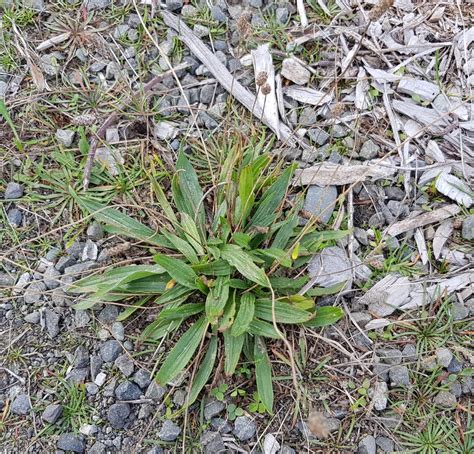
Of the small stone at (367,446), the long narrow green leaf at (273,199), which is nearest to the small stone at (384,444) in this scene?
the small stone at (367,446)

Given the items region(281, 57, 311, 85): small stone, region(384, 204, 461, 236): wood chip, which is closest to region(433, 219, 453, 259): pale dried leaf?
region(384, 204, 461, 236): wood chip

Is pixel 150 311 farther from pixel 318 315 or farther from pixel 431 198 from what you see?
→ pixel 431 198

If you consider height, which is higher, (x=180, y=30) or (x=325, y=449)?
(x=180, y=30)

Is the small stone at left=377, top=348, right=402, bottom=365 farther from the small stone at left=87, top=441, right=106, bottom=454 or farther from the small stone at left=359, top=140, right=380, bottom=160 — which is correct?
the small stone at left=87, top=441, right=106, bottom=454

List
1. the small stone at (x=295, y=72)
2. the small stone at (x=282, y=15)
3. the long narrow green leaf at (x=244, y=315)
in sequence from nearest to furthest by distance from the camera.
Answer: the long narrow green leaf at (x=244, y=315) → the small stone at (x=295, y=72) → the small stone at (x=282, y=15)

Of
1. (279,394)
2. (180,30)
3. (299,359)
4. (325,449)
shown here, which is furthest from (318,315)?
(180,30)

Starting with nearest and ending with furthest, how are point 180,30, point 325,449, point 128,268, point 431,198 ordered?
point 325,449
point 128,268
point 431,198
point 180,30

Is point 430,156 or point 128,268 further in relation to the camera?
point 430,156

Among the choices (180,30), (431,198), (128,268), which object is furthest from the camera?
(180,30)

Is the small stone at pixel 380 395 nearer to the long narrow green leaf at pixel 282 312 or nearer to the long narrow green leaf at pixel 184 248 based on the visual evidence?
the long narrow green leaf at pixel 282 312
